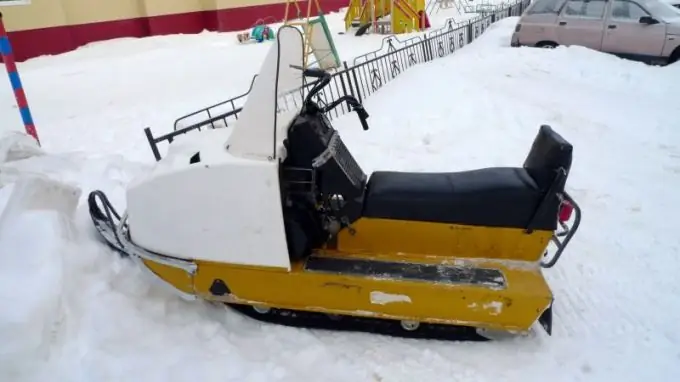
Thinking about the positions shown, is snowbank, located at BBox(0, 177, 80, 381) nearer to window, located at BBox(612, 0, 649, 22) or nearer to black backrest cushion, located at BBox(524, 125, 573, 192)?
black backrest cushion, located at BBox(524, 125, 573, 192)

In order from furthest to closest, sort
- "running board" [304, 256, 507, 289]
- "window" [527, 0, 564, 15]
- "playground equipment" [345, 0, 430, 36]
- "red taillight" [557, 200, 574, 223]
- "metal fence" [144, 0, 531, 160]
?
"playground equipment" [345, 0, 430, 36] < "window" [527, 0, 564, 15] < "metal fence" [144, 0, 531, 160] < "red taillight" [557, 200, 574, 223] < "running board" [304, 256, 507, 289]

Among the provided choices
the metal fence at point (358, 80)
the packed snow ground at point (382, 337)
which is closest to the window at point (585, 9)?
the metal fence at point (358, 80)

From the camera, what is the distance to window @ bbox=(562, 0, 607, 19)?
33.9 ft

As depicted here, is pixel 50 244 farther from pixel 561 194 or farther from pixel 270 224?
pixel 561 194

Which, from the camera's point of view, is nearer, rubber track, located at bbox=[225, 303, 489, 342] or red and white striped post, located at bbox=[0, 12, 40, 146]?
rubber track, located at bbox=[225, 303, 489, 342]

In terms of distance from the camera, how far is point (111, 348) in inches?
103

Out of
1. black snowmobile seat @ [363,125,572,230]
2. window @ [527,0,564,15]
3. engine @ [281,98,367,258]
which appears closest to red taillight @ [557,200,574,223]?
black snowmobile seat @ [363,125,572,230]

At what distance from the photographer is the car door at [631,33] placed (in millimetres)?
9742

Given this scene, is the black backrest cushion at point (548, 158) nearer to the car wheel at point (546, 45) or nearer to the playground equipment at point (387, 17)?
the car wheel at point (546, 45)

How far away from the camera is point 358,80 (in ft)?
26.2

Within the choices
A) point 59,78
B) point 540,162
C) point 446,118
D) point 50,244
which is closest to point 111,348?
point 50,244

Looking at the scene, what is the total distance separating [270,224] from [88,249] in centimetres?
138

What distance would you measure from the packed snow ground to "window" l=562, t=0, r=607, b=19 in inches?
173

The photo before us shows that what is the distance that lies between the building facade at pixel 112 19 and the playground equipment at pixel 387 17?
2889mm
